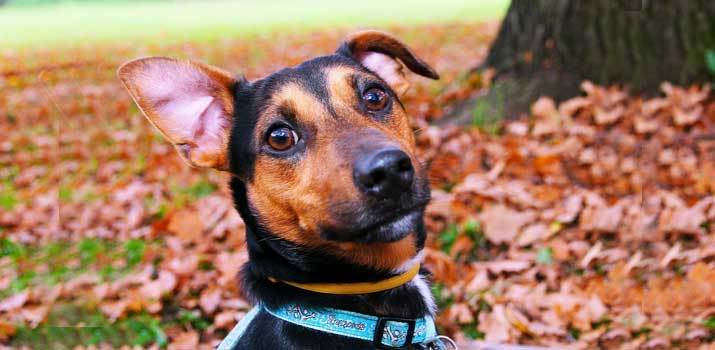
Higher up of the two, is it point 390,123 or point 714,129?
point 390,123

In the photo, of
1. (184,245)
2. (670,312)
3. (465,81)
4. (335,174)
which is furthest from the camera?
(465,81)

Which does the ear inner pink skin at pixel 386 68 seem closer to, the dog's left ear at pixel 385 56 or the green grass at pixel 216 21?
the dog's left ear at pixel 385 56

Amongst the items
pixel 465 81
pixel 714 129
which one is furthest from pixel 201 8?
pixel 714 129

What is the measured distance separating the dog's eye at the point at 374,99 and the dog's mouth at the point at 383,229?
0.79m

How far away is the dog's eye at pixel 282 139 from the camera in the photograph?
3510 mm

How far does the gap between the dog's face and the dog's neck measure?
58mm

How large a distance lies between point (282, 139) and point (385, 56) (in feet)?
3.71

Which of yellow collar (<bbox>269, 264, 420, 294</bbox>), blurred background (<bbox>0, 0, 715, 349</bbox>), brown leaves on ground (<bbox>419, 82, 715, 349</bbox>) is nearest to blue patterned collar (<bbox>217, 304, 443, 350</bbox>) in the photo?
yellow collar (<bbox>269, 264, 420, 294</bbox>)

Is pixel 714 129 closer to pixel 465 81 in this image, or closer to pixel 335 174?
pixel 465 81

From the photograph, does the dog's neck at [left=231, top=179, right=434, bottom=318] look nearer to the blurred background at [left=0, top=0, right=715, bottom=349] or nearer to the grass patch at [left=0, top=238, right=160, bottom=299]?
the blurred background at [left=0, top=0, right=715, bottom=349]

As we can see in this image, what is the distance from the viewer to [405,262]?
350 cm

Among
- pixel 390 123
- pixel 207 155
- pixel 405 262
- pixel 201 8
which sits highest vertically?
pixel 390 123

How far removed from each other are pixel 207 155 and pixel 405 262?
1.27 meters

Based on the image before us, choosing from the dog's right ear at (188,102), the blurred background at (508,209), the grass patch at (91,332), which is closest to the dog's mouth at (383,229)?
the dog's right ear at (188,102)
